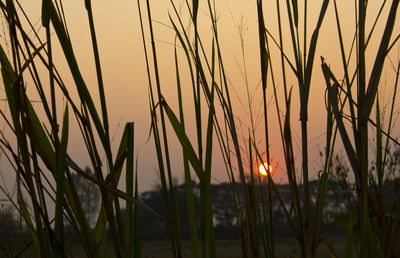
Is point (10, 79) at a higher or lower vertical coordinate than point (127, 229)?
higher

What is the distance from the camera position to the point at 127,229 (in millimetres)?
688

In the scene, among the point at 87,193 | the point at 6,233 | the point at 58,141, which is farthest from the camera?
the point at 6,233

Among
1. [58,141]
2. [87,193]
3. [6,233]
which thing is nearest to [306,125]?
[58,141]

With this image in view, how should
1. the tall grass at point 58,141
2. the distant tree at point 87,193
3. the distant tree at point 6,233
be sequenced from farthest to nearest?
the distant tree at point 87,193, the distant tree at point 6,233, the tall grass at point 58,141

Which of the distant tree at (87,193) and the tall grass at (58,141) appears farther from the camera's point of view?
the distant tree at (87,193)

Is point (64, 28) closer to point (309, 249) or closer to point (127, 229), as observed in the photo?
point (127, 229)

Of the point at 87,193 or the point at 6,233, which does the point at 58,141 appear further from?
the point at 6,233

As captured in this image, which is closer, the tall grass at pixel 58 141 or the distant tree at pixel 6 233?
the tall grass at pixel 58 141

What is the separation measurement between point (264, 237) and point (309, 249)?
0.18 m

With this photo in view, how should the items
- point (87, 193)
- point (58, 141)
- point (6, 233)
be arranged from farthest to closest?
point (6, 233)
point (87, 193)
point (58, 141)

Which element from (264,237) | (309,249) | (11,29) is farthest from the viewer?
(264,237)

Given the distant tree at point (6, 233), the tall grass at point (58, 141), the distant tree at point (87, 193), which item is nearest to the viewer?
the tall grass at point (58, 141)

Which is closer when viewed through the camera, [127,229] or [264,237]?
[127,229]

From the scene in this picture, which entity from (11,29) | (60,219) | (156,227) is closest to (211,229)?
(60,219)
